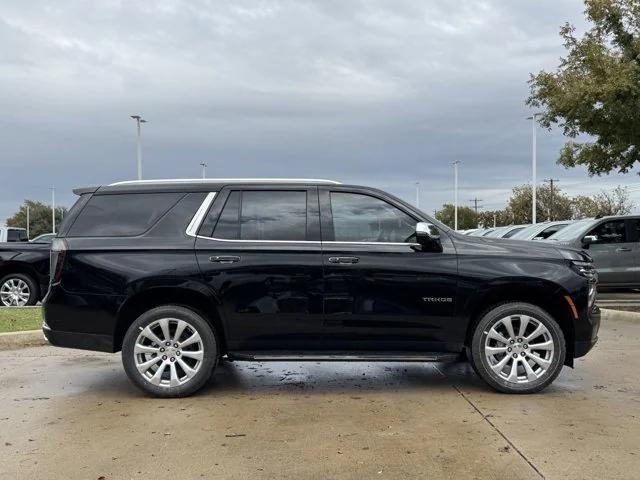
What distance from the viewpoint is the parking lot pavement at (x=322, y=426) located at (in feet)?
13.1

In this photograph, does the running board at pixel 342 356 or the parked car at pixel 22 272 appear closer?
the running board at pixel 342 356

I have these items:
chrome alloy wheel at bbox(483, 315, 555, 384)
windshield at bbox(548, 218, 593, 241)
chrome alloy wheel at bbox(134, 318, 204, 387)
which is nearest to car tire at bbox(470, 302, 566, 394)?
chrome alloy wheel at bbox(483, 315, 555, 384)

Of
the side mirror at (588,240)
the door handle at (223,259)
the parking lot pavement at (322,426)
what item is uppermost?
the side mirror at (588,240)

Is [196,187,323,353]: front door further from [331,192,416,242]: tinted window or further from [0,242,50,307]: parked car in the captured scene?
[0,242,50,307]: parked car

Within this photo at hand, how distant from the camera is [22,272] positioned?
12039mm

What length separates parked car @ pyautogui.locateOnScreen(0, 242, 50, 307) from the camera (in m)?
11.9

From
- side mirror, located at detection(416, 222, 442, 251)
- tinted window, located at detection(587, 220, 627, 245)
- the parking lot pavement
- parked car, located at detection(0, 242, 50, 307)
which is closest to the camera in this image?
the parking lot pavement

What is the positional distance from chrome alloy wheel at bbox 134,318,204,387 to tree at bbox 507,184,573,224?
6515cm

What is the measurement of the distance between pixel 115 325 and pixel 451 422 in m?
3.01

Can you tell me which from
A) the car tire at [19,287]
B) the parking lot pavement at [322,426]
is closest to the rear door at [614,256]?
the parking lot pavement at [322,426]

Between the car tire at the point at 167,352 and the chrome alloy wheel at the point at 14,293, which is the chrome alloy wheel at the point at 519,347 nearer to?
the car tire at the point at 167,352

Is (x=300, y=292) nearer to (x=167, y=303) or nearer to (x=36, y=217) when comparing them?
(x=167, y=303)

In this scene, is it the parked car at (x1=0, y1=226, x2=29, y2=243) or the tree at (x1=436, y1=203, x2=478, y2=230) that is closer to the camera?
the parked car at (x1=0, y1=226, x2=29, y2=243)

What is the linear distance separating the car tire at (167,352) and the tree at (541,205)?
65.1 meters
